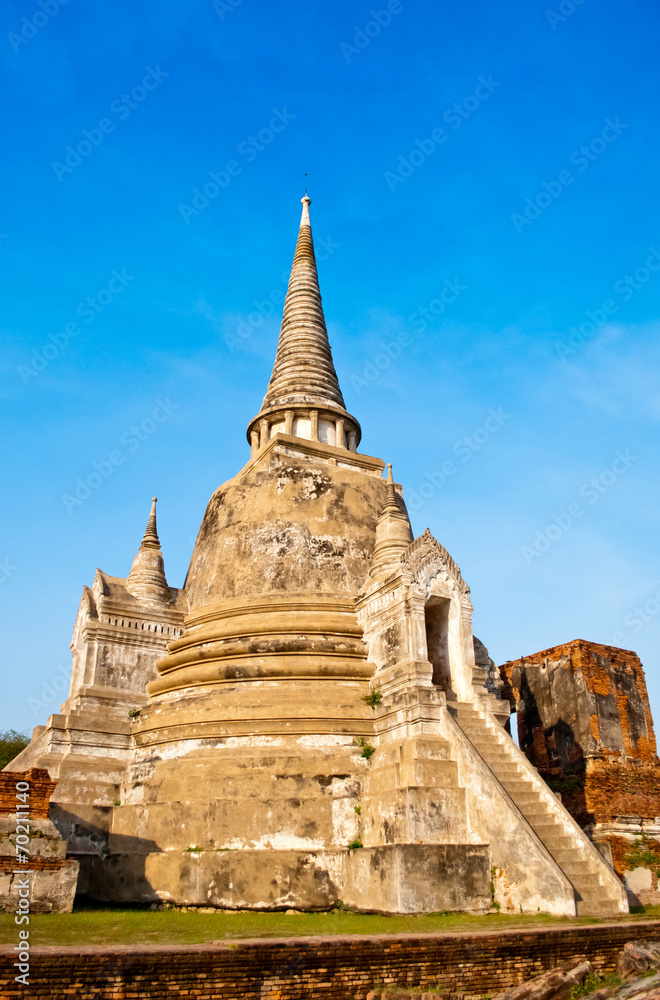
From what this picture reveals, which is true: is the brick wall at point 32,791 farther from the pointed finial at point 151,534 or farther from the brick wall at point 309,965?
the pointed finial at point 151,534

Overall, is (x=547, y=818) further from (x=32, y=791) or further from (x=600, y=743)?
(x=32, y=791)

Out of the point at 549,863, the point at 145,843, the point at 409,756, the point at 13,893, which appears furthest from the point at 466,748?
the point at 13,893

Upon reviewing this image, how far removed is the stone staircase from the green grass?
0.53m

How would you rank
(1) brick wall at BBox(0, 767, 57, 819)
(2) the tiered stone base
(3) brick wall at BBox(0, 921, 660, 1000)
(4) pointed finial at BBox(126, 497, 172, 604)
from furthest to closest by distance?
(4) pointed finial at BBox(126, 497, 172, 604) → (1) brick wall at BBox(0, 767, 57, 819) → (2) the tiered stone base → (3) brick wall at BBox(0, 921, 660, 1000)

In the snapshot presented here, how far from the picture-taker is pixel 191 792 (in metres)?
13.6

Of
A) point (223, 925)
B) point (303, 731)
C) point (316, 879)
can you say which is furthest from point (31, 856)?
point (303, 731)

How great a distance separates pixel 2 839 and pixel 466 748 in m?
6.68

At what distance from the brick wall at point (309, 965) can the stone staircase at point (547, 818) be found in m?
2.17

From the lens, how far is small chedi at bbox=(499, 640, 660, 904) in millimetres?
17109

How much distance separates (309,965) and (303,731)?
6.44 metres

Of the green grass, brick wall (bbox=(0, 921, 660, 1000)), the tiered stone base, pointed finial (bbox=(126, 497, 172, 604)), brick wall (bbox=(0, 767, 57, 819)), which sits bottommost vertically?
brick wall (bbox=(0, 921, 660, 1000))

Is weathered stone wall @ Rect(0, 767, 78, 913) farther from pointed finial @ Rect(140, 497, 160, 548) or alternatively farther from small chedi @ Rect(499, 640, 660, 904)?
small chedi @ Rect(499, 640, 660, 904)

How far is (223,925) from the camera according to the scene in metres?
10.1

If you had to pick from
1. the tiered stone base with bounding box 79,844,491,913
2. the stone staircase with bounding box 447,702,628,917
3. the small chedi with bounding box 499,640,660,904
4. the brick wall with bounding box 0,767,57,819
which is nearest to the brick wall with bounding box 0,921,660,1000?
the stone staircase with bounding box 447,702,628,917
